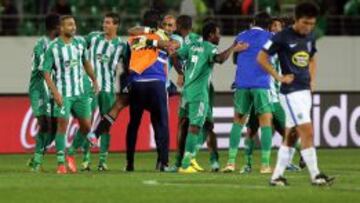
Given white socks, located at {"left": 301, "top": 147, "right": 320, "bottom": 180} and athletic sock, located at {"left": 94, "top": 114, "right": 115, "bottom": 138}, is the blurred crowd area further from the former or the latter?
white socks, located at {"left": 301, "top": 147, "right": 320, "bottom": 180}

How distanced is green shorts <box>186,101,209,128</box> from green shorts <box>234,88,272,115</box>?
0.49 metres

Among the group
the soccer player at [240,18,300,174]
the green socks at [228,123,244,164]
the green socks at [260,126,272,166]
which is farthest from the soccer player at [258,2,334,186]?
the soccer player at [240,18,300,174]

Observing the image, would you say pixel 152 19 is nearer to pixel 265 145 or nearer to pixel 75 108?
pixel 75 108

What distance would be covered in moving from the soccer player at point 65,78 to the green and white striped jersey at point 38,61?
0.60 meters

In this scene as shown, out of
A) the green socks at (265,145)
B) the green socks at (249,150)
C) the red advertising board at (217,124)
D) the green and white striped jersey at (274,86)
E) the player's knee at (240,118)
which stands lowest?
the red advertising board at (217,124)

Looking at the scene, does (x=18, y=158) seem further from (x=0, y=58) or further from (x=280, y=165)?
(x=280, y=165)

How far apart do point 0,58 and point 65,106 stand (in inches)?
506

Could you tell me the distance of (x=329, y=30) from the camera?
1271 inches

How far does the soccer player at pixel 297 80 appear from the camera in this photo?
50.1 ft

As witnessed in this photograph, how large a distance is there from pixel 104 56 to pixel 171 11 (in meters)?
10.8

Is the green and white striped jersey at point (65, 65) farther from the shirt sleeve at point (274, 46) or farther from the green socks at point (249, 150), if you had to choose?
the shirt sleeve at point (274, 46)

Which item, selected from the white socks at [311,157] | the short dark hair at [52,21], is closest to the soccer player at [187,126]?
the short dark hair at [52,21]

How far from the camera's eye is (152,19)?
19094 mm

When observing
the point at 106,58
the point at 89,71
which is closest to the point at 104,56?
the point at 106,58
